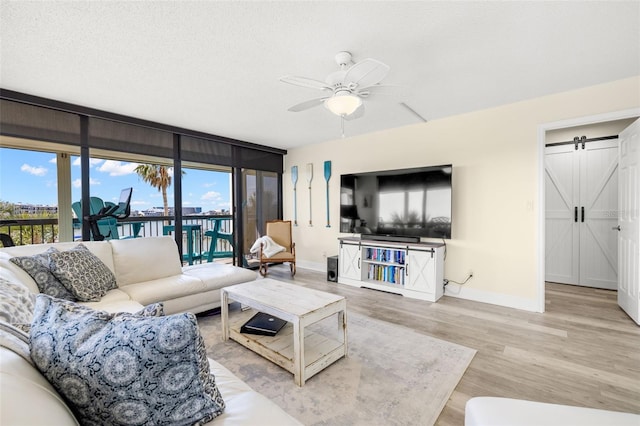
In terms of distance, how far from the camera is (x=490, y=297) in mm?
3367

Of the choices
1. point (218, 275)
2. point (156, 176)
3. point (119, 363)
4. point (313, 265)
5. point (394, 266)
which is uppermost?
point (156, 176)

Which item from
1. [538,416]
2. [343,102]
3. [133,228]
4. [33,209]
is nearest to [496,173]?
[343,102]

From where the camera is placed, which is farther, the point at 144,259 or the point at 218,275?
the point at 218,275

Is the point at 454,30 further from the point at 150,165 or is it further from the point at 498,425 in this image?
the point at 150,165

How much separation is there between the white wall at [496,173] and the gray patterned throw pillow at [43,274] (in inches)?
155

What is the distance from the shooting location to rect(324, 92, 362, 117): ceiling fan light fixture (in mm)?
2107

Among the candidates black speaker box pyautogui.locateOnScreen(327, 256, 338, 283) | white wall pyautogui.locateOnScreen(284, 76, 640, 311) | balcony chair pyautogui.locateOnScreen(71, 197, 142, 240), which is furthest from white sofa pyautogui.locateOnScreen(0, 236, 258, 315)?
white wall pyautogui.locateOnScreen(284, 76, 640, 311)

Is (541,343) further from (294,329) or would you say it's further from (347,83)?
(347,83)

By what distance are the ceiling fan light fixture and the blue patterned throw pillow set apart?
1825 mm

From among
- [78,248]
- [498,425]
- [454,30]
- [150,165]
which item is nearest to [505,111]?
[454,30]

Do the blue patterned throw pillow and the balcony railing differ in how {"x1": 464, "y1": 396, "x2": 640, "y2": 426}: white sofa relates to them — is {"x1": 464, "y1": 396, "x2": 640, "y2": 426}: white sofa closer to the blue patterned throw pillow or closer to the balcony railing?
the blue patterned throw pillow

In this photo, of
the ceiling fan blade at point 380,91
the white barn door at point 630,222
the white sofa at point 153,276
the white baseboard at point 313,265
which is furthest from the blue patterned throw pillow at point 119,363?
the white baseboard at point 313,265

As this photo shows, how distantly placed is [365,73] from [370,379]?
2094mm

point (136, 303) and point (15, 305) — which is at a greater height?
point (15, 305)
